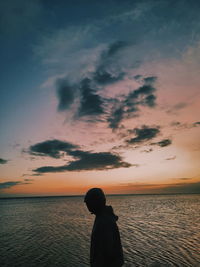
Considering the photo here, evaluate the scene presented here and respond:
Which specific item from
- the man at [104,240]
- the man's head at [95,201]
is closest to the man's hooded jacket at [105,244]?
the man at [104,240]

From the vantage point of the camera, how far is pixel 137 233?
27.6m

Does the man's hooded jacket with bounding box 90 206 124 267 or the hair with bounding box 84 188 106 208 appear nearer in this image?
the man's hooded jacket with bounding box 90 206 124 267

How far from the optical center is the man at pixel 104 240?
3977mm

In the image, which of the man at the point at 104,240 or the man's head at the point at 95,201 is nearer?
the man at the point at 104,240

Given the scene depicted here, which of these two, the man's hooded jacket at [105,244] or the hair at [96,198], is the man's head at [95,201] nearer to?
the hair at [96,198]

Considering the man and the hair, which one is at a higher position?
the hair

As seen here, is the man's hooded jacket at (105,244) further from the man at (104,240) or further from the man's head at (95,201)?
the man's head at (95,201)

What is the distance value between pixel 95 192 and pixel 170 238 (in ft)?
79.7

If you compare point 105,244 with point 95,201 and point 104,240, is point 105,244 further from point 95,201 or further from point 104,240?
point 95,201

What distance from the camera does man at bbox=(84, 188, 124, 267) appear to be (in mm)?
3977

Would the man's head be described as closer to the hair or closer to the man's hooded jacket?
the hair

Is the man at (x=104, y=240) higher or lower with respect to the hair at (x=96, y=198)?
lower

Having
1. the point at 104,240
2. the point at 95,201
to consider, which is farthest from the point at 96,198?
the point at 104,240

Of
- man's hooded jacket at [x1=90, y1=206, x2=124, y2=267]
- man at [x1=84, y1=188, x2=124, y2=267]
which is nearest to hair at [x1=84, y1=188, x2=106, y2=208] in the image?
man at [x1=84, y1=188, x2=124, y2=267]
